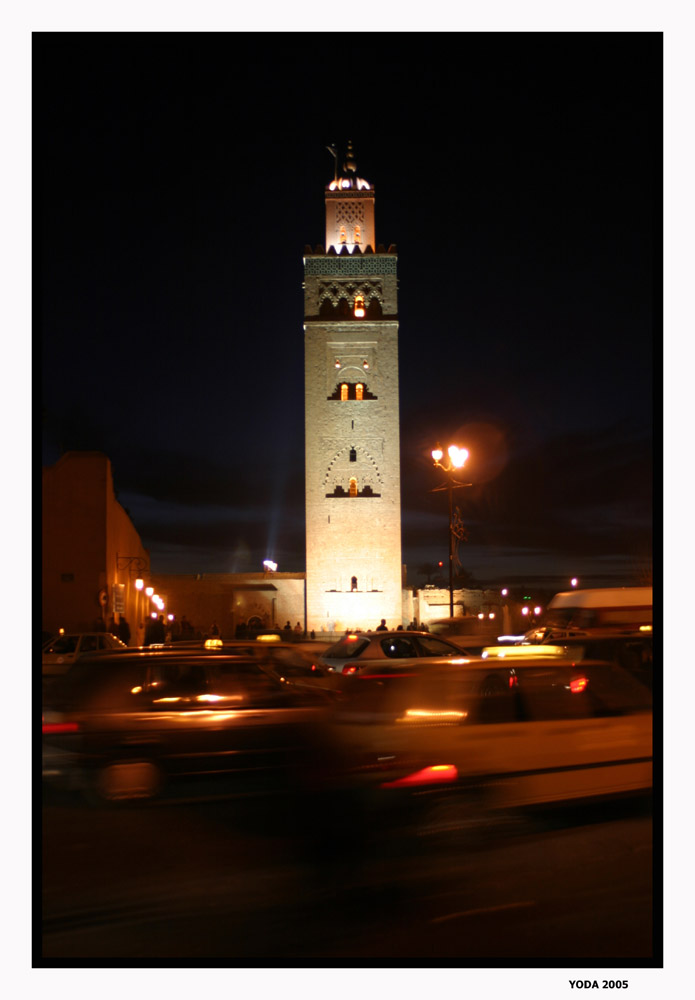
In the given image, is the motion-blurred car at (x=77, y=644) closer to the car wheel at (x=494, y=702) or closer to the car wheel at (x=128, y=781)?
the car wheel at (x=128, y=781)

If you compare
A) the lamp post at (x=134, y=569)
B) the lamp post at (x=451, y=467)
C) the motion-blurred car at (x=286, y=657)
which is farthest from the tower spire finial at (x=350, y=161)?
the motion-blurred car at (x=286, y=657)

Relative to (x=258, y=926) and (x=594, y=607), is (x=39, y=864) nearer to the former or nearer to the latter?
(x=258, y=926)

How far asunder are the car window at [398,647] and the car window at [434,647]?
161 millimetres

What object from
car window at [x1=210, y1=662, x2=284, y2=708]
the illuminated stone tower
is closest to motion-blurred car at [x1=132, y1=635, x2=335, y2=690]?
car window at [x1=210, y1=662, x2=284, y2=708]

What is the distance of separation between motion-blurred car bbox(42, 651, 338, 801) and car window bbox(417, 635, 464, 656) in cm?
680

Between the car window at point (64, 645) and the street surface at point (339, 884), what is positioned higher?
the street surface at point (339, 884)

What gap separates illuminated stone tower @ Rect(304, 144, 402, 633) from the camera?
4700 cm

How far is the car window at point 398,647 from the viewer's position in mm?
13023

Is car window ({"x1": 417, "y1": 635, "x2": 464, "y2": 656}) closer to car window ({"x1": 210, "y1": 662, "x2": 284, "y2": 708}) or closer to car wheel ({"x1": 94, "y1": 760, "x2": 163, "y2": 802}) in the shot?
car window ({"x1": 210, "y1": 662, "x2": 284, "y2": 708})

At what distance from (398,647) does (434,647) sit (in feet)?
2.47

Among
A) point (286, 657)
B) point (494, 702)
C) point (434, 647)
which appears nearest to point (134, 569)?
point (434, 647)

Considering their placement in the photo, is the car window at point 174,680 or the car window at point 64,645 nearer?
the car window at point 174,680

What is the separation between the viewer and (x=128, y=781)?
19.9 ft

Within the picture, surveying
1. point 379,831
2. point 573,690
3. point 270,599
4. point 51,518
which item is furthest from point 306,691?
point 270,599
